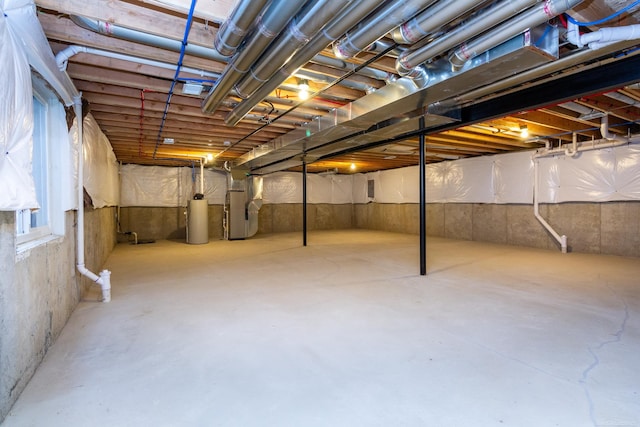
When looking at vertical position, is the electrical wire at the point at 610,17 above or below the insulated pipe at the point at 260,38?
above

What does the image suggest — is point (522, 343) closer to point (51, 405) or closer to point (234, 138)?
point (51, 405)

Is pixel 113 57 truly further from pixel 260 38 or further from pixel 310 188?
pixel 310 188

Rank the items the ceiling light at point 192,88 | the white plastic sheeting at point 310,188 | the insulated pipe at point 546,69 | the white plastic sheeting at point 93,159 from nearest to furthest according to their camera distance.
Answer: the insulated pipe at point 546,69
the ceiling light at point 192,88
the white plastic sheeting at point 93,159
the white plastic sheeting at point 310,188

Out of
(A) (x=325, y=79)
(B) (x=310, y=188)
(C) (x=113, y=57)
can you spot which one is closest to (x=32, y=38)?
(C) (x=113, y=57)

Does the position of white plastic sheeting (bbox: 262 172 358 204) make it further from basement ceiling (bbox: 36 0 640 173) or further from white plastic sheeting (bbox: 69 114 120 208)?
white plastic sheeting (bbox: 69 114 120 208)

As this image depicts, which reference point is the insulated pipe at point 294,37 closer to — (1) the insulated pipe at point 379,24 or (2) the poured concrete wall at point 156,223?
(1) the insulated pipe at point 379,24

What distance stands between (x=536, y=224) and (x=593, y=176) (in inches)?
50.2

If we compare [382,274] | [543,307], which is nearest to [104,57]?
[382,274]

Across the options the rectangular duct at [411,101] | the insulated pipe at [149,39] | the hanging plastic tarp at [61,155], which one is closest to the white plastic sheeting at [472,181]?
the rectangular duct at [411,101]

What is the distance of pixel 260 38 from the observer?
1.72 m

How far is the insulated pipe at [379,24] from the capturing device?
4.92 ft

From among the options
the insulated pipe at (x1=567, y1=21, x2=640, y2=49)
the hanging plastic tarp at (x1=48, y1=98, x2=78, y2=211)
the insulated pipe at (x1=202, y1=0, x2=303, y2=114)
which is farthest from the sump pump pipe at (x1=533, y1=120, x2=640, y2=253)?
the hanging plastic tarp at (x1=48, y1=98, x2=78, y2=211)

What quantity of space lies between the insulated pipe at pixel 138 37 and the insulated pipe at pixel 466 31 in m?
1.30

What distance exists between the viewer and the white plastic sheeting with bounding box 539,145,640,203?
5.24m
